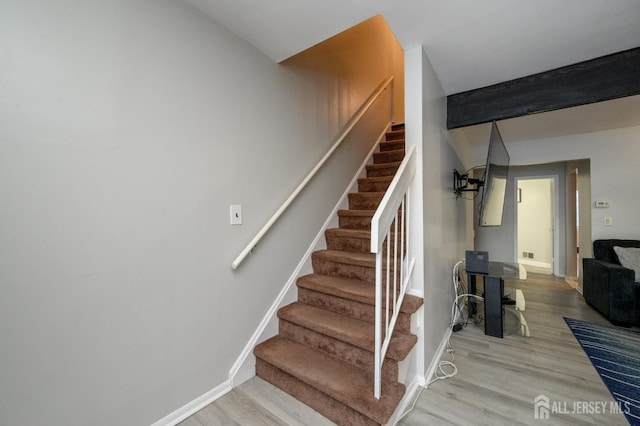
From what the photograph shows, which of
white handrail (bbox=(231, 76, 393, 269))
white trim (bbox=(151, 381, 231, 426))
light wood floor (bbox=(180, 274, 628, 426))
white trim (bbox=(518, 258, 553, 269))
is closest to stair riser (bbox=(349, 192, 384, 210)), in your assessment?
white handrail (bbox=(231, 76, 393, 269))

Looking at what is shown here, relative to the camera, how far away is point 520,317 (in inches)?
116

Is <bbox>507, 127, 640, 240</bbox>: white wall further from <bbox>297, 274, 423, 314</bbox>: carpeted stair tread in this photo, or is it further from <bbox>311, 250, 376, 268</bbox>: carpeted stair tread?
<bbox>297, 274, 423, 314</bbox>: carpeted stair tread

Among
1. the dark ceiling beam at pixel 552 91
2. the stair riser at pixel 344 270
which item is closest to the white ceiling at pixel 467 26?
the dark ceiling beam at pixel 552 91

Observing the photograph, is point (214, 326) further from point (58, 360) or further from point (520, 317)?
point (520, 317)

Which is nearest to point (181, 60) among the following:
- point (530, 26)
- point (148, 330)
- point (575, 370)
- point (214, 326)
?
point (148, 330)

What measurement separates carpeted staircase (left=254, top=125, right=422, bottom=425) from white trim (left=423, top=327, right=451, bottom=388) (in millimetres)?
438

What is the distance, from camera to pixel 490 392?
65.7 inches

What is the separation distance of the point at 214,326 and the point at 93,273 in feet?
2.37

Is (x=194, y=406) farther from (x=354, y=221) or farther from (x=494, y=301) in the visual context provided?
(x=494, y=301)

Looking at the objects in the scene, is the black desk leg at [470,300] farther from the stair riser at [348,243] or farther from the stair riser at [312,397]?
the stair riser at [312,397]

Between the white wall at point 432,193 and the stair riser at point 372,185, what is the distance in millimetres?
661

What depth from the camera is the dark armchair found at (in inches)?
104

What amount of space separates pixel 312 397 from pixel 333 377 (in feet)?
0.60

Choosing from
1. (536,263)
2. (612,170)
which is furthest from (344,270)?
(536,263)
